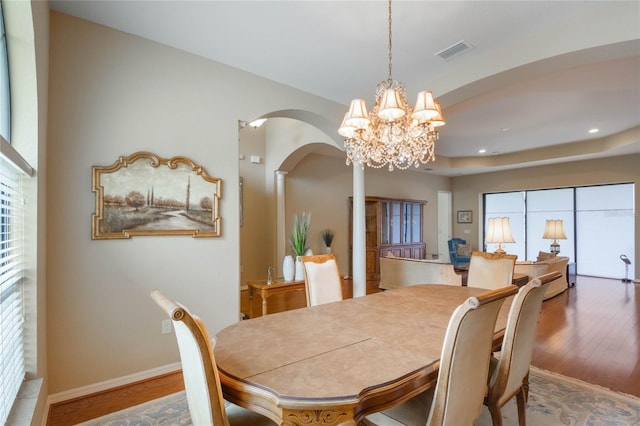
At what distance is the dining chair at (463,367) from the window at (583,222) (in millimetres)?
8269

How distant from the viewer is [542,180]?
26.8 ft

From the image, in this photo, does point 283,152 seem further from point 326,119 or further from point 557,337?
point 557,337

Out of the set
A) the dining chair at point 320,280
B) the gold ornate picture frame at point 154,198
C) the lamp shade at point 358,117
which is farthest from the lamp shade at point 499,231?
the gold ornate picture frame at point 154,198

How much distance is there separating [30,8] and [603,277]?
1029cm

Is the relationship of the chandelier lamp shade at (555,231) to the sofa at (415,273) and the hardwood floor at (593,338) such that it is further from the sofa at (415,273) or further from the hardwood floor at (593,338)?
the sofa at (415,273)

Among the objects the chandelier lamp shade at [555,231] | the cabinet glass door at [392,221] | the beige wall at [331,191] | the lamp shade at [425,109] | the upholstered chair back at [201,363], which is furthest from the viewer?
the cabinet glass door at [392,221]

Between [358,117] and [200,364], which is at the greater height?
[358,117]

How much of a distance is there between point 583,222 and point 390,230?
481 cm

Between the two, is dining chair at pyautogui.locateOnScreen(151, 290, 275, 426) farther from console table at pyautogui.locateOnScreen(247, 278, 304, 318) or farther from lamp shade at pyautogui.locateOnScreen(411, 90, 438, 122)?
console table at pyautogui.locateOnScreen(247, 278, 304, 318)

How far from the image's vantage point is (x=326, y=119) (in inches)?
153

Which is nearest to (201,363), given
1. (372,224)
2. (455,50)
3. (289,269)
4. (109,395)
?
(109,395)

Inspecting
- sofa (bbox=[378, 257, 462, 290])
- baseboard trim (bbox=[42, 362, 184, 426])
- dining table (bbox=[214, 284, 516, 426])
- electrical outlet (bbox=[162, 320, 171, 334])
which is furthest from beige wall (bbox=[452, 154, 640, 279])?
baseboard trim (bbox=[42, 362, 184, 426])

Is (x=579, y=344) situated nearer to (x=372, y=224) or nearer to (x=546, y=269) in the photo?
(x=546, y=269)

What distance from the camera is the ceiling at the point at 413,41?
7.59 ft
